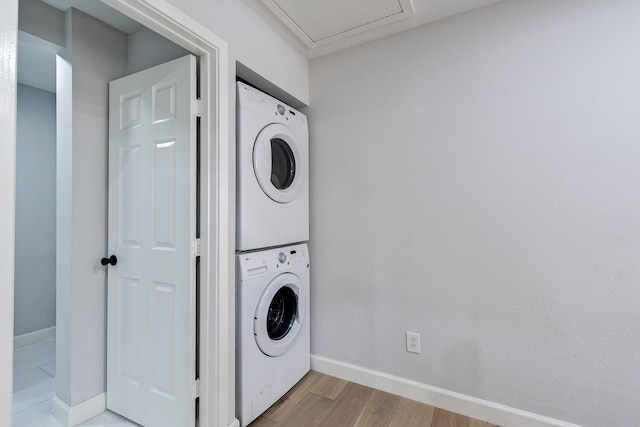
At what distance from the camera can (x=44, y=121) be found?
2797 millimetres

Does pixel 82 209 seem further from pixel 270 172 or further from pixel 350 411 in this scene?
pixel 350 411

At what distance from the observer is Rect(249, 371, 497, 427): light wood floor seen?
1.62 m

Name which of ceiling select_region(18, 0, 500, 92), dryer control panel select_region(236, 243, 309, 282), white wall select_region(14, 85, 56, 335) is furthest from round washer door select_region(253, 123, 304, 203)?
white wall select_region(14, 85, 56, 335)

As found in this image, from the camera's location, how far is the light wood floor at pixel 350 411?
5.33ft

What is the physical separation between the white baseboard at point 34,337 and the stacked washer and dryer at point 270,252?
2.41 metres

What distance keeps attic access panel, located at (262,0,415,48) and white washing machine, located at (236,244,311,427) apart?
141 centimetres

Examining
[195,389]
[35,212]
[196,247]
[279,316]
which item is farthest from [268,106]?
[35,212]

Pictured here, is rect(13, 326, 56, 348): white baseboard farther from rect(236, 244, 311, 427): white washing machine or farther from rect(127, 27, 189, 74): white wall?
rect(127, 27, 189, 74): white wall

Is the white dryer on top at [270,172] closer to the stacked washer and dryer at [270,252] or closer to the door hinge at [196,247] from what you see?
the stacked washer and dryer at [270,252]

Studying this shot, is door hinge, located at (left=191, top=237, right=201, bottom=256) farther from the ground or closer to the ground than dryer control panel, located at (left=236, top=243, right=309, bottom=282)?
farther from the ground

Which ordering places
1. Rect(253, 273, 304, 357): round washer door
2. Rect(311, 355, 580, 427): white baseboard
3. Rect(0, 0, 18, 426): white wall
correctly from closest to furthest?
Rect(0, 0, 18, 426): white wall → Rect(311, 355, 580, 427): white baseboard → Rect(253, 273, 304, 357): round washer door

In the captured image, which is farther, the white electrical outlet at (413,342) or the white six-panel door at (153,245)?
the white electrical outlet at (413,342)

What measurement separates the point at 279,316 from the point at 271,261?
1.47 feet

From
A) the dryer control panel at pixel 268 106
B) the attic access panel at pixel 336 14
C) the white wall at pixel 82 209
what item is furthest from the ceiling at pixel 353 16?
the white wall at pixel 82 209
